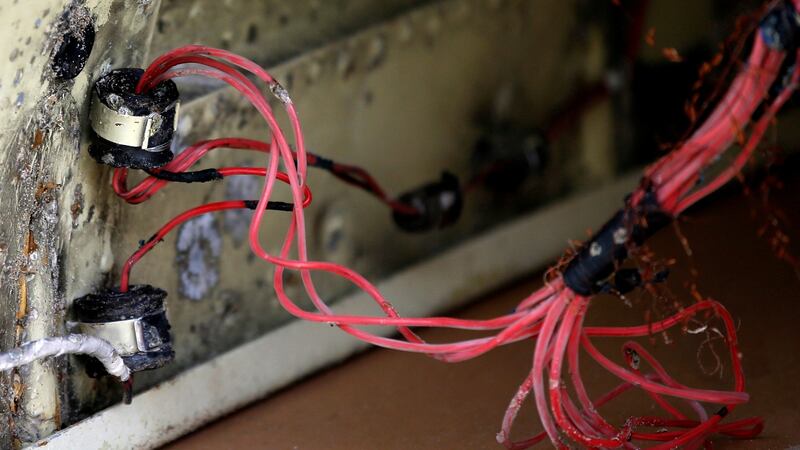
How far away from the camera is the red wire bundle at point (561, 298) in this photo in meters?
1.03

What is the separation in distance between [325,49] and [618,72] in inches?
31.2

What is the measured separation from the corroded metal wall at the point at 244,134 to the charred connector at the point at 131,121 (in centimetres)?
2

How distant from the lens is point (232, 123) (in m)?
1.56

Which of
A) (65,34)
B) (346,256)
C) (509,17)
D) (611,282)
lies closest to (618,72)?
(509,17)

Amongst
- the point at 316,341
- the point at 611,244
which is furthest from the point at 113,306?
the point at 611,244

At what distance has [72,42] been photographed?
1.20m

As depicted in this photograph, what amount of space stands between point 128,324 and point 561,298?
0.50 m

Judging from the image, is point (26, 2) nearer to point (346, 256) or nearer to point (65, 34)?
point (65, 34)

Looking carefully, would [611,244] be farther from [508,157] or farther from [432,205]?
[508,157]

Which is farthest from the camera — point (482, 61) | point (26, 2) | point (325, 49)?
point (482, 61)

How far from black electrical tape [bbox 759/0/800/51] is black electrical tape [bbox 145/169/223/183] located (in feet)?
2.04

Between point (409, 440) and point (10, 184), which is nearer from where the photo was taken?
point (10, 184)

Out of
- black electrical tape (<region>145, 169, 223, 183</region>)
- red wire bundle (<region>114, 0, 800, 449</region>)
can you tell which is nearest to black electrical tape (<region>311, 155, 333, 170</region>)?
red wire bundle (<region>114, 0, 800, 449</region>)

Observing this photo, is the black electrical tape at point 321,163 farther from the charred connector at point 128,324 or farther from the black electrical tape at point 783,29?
the black electrical tape at point 783,29
